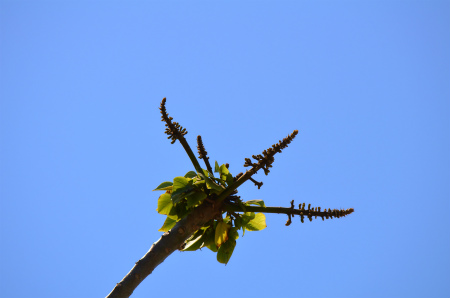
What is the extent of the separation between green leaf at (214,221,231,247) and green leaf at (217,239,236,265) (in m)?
0.15

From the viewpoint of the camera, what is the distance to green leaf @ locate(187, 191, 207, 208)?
4051 mm

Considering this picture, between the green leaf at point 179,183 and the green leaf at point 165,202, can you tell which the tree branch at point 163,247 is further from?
the green leaf at point 165,202

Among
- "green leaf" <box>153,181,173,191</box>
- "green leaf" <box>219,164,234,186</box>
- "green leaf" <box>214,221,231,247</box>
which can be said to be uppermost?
"green leaf" <box>219,164,234,186</box>

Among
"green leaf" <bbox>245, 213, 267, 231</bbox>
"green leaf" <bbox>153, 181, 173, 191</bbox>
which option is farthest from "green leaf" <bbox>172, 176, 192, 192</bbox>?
"green leaf" <bbox>245, 213, 267, 231</bbox>

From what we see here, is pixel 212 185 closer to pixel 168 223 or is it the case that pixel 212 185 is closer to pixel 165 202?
pixel 165 202

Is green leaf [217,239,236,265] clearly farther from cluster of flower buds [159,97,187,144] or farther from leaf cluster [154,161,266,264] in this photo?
cluster of flower buds [159,97,187,144]

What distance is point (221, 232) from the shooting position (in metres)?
4.38

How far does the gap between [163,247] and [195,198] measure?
25.3 inches

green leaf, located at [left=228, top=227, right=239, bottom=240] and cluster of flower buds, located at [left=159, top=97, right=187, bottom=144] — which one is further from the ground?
cluster of flower buds, located at [left=159, top=97, right=187, bottom=144]

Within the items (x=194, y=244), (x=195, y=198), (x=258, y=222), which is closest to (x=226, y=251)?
(x=194, y=244)

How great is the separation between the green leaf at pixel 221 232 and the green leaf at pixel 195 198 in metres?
0.50

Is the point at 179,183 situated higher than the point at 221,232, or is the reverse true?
the point at 179,183

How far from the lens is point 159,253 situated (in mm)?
3697

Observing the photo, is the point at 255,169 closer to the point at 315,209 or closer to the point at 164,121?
the point at 315,209
